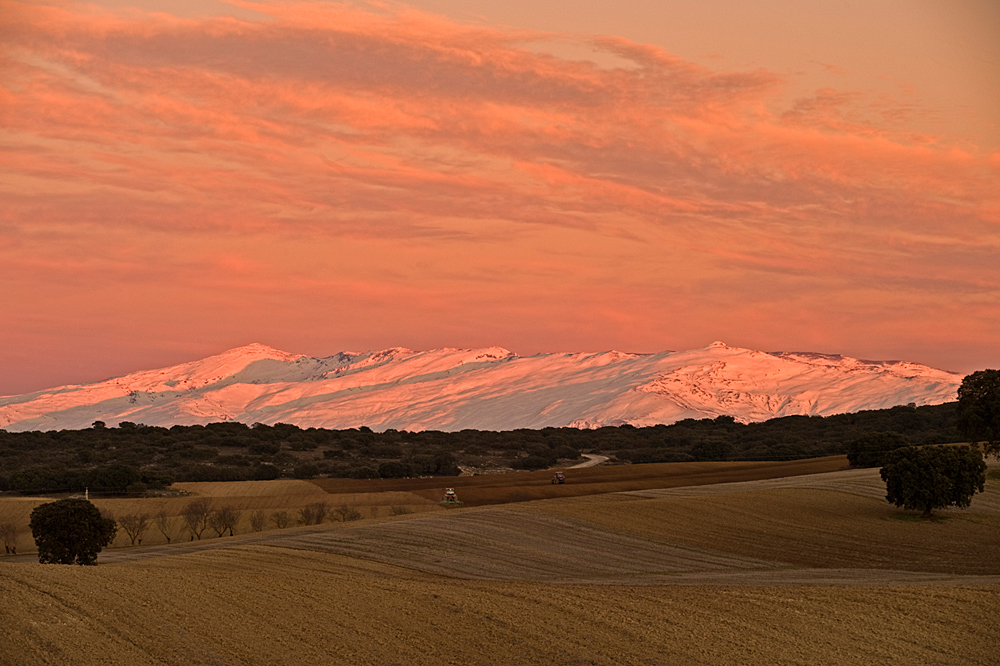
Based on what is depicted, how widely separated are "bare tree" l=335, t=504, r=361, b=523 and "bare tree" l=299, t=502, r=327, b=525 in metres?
1.41

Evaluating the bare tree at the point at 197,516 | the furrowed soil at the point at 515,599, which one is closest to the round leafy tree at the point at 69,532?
the furrowed soil at the point at 515,599

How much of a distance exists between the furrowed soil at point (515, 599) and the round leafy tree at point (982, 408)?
955 inches

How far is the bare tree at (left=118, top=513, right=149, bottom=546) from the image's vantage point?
8568 cm

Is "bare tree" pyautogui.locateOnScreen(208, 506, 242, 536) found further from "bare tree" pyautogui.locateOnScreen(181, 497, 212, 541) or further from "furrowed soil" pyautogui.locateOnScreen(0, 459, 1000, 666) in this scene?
"furrowed soil" pyautogui.locateOnScreen(0, 459, 1000, 666)

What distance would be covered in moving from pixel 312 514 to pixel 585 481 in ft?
135

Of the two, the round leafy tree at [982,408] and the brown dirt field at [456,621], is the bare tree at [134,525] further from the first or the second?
the round leafy tree at [982,408]

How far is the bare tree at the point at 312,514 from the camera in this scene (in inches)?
3720

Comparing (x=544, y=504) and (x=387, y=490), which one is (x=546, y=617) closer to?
(x=544, y=504)

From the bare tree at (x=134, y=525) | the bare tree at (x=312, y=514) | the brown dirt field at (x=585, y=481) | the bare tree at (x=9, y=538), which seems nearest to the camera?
the bare tree at (x=9, y=538)

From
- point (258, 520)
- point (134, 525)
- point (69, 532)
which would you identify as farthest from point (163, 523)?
point (69, 532)

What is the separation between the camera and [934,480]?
8269 centimetres

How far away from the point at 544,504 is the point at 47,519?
38.6 meters

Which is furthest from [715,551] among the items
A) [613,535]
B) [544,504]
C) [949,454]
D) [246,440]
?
[246,440]

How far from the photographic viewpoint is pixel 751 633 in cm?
3841
